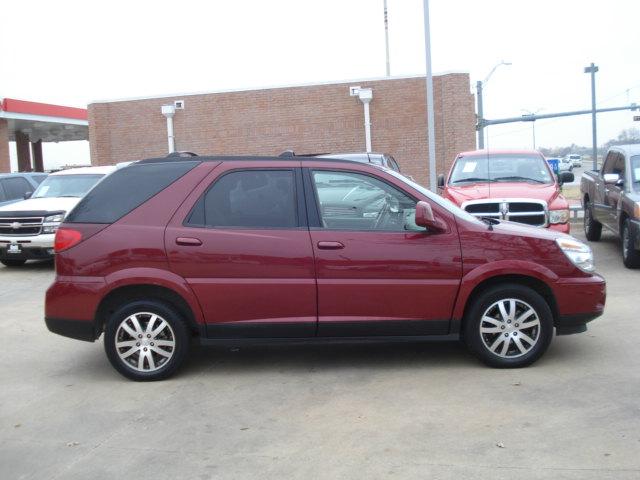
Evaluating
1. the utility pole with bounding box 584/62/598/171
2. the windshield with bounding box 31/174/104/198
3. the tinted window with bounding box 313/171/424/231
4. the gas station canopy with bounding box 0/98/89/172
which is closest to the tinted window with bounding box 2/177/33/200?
the windshield with bounding box 31/174/104/198

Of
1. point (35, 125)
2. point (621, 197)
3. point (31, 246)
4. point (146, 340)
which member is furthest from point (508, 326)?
point (35, 125)

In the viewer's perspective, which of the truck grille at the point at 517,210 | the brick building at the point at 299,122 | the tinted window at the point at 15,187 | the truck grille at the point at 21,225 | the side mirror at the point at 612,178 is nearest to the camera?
the truck grille at the point at 517,210

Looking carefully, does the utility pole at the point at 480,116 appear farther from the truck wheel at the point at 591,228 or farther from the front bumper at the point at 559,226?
the front bumper at the point at 559,226

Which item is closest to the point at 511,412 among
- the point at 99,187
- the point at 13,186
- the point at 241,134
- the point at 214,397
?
the point at 214,397

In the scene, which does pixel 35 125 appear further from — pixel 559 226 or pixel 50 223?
pixel 559 226

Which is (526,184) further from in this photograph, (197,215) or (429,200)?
(197,215)

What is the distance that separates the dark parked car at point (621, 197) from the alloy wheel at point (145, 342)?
7329 mm

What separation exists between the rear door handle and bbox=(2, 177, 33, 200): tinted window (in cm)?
1134

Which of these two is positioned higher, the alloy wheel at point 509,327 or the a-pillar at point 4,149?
the a-pillar at point 4,149

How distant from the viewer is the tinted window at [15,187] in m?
15.7

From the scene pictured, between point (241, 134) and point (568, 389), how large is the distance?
21.6m

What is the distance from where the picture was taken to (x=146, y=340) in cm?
599

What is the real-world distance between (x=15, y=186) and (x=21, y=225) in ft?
12.2

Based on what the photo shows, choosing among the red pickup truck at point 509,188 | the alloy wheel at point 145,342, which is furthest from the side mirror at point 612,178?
the alloy wheel at point 145,342
